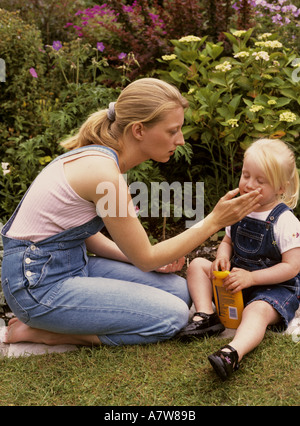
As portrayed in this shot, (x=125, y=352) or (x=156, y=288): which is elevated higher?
(x=156, y=288)

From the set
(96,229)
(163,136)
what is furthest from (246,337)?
(163,136)

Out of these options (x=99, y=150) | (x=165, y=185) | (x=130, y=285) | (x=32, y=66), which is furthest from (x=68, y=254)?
(x=32, y=66)

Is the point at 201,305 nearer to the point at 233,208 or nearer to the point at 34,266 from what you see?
the point at 233,208

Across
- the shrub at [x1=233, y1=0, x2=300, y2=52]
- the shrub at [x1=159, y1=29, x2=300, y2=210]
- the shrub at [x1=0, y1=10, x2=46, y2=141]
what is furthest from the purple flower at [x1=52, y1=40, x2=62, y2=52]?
the shrub at [x1=233, y1=0, x2=300, y2=52]

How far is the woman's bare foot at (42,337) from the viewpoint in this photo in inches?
102

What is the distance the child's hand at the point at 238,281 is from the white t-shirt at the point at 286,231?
220 mm

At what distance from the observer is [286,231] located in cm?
265

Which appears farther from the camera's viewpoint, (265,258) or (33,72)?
(33,72)

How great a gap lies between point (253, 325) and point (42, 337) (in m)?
1.05

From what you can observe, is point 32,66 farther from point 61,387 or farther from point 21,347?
point 61,387

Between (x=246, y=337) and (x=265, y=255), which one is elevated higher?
(x=265, y=255)

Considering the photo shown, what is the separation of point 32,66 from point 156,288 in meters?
2.61

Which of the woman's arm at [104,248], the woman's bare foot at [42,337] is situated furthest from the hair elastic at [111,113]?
the woman's bare foot at [42,337]

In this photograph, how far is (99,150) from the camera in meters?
2.36
